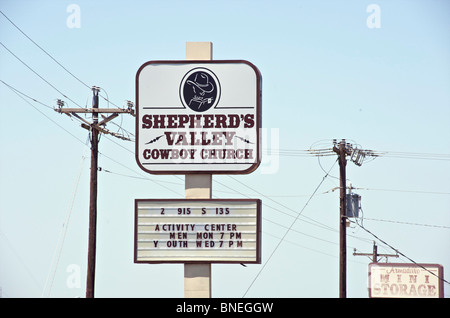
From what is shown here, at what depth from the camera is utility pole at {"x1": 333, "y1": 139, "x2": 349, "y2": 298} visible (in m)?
36.8

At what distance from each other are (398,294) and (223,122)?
39209mm

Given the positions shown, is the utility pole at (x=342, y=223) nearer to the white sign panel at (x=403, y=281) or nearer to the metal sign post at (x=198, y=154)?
the white sign panel at (x=403, y=281)

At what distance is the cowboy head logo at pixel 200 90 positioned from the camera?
17.5 meters

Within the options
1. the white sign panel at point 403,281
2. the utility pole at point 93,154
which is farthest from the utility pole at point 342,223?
the white sign panel at point 403,281

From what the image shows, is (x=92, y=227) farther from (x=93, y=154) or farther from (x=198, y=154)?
(x=198, y=154)

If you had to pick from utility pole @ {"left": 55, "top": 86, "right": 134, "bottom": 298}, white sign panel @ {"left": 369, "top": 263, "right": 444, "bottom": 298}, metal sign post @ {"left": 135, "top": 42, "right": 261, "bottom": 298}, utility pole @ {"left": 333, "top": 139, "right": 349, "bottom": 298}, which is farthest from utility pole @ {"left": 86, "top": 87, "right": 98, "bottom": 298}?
white sign panel @ {"left": 369, "top": 263, "right": 444, "bottom": 298}

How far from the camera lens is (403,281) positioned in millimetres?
Answer: 54000

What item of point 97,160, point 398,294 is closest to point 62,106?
point 97,160

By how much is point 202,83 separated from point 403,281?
38.8 meters

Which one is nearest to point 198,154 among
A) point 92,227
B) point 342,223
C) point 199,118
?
point 199,118

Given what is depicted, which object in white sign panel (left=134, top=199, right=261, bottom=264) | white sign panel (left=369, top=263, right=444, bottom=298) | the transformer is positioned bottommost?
white sign panel (left=369, top=263, right=444, bottom=298)

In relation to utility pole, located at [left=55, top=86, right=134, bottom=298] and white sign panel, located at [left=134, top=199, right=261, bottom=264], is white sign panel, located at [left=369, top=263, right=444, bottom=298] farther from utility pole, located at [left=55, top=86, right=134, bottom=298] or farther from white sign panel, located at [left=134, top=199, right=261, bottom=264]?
white sign panel, located at [left=134, top=199, right=261, bottom=264]
